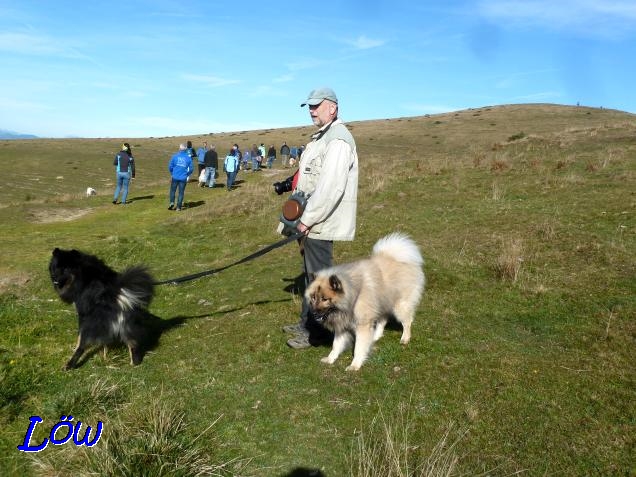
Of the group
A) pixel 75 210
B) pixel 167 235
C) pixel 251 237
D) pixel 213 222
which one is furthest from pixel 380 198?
pixel 75 210

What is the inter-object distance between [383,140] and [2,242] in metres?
53.9

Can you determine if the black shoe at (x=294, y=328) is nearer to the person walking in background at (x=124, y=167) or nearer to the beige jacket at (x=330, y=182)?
the beige jacket at (x=330, y=182)

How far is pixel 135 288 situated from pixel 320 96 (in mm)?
3399

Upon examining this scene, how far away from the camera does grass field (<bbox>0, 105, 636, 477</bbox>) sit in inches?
159

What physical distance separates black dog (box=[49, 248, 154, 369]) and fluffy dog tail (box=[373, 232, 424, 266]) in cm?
332

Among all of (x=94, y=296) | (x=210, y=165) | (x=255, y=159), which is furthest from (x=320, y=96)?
(x=255, y=159)

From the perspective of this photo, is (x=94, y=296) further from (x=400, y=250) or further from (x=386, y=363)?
(x=400, y=250)

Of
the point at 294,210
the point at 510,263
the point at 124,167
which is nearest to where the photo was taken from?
the point at 294,210

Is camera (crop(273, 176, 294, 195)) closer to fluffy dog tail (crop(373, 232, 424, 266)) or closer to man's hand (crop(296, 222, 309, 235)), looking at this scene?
man's hand (crop(296, 222, 309, 235))

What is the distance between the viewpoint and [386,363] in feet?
18.9

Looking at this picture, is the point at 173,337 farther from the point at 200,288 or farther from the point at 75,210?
the point at 75,210

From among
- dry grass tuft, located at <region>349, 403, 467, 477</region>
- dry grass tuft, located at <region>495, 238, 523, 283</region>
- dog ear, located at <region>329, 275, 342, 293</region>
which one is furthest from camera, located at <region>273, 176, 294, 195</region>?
dry grass tuft, located at <region>495, 238, 523, 283</region>

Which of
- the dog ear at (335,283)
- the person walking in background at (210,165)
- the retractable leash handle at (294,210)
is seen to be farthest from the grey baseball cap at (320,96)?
the person walking in background at (210,165)

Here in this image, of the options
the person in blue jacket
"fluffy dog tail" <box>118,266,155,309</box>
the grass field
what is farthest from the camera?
the person in blue jacket
